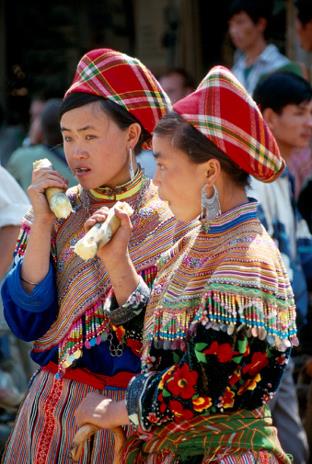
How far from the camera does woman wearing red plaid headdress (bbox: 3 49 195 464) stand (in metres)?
3.74

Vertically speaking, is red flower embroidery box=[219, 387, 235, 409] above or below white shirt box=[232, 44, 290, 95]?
above

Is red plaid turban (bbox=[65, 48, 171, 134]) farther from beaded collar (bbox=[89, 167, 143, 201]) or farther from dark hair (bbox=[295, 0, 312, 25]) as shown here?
dark hair (bbox=[295, 0, 312, 25])

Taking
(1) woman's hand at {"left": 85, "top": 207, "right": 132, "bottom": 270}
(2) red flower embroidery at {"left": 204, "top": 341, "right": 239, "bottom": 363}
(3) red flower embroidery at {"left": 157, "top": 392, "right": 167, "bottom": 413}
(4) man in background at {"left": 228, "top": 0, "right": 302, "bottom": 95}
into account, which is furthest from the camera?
(4) man in background at {"left": 228, "top": 0, "right": 302, "bottom": 95}

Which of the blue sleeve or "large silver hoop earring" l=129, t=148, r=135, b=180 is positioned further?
"large silver hoop earring" l=129, t=148, r=135, b=180

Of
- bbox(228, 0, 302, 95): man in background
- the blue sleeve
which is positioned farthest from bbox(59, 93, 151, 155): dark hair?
bbox(228, 0, 302, 95): man in background

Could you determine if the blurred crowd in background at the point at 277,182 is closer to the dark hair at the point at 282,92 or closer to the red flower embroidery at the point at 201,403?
the dark hair at the point at 282,92

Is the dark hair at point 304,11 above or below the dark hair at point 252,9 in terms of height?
above

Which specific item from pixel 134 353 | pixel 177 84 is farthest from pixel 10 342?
pixel 134 353

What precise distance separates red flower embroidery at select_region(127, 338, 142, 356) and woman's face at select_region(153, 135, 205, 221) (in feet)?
1.84

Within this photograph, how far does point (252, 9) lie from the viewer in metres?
8.64

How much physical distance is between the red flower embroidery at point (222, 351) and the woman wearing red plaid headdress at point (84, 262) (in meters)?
0.62

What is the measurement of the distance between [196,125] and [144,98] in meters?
0.64

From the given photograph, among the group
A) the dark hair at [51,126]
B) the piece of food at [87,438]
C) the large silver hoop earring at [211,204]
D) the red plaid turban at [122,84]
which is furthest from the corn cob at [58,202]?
the dark hair at [51,126]

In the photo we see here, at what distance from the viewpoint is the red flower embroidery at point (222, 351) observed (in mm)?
3053
